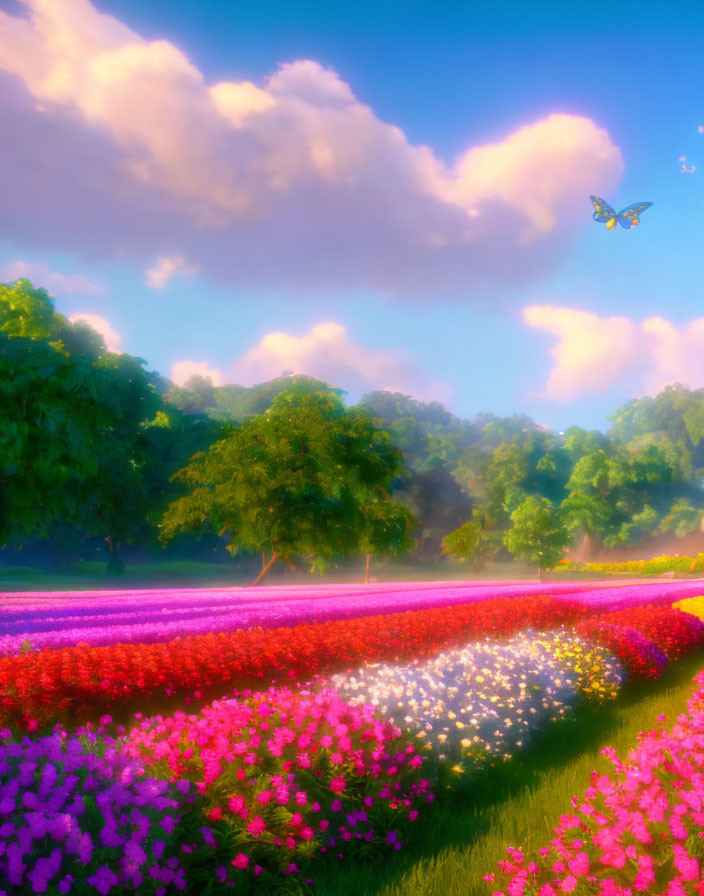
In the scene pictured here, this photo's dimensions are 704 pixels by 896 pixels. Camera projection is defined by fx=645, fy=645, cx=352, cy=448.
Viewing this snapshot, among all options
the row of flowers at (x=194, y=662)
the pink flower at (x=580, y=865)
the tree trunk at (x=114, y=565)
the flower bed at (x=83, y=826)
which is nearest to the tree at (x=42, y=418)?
the row of flowers at (x=194, y=662)

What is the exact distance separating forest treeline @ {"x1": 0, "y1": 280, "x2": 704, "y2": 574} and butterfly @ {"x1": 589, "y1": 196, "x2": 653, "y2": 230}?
39.9 feet

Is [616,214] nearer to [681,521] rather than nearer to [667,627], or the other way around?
[667,627]

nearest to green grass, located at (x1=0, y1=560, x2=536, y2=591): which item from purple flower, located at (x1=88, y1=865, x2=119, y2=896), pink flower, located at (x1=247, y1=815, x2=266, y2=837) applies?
pink flower, located at (x1=247, y1=815, x2=266, y2=837)

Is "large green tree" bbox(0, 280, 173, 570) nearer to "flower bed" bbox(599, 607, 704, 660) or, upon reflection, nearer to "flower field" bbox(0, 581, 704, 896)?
"flower field" bbox(0, 581, 704, 896)

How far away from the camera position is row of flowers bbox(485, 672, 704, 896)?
9.48ft

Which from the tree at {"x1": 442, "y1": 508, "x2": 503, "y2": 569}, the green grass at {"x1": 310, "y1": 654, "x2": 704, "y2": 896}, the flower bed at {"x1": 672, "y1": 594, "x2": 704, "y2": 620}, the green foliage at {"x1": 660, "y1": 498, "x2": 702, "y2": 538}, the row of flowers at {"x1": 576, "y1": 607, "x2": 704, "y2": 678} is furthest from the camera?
the green foliage at {"x1": 660, "y1": 498, "x2": 702, "y2": 538}

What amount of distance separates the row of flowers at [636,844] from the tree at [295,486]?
19840 mm

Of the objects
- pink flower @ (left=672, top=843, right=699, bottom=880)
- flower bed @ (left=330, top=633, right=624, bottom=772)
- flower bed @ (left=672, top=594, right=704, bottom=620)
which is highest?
pink flower @ (left=672, top=843, right=699, bottom=880)

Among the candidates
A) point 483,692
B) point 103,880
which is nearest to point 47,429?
point 483,692

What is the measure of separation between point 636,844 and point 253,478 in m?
20.7

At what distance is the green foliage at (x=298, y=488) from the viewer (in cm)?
2330

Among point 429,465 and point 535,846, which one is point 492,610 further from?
point 429,465

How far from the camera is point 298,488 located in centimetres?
2308

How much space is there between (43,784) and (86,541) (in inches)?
1784
